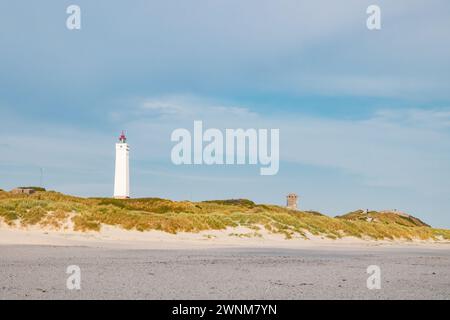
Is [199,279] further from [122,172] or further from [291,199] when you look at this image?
[291,199]

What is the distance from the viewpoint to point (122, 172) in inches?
3115

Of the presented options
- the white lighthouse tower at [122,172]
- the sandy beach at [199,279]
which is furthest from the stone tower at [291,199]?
the sandy beach at [199,279]

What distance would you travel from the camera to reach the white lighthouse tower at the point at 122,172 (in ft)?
257

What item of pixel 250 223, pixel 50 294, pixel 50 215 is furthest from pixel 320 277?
pixel 250 223

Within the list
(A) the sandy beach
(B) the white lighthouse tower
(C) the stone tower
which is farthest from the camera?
(C) the stone tower

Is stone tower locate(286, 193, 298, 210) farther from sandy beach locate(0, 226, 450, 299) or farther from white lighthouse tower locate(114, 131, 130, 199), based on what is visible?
sandy beach locate(0, 226, 450, 299)

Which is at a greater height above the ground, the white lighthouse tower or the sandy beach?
the white lighthouse tower

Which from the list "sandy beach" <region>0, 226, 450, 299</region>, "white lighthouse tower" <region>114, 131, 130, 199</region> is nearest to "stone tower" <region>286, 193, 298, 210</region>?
"white lighthouse tower" <region>114, 131, 130, 199</region>

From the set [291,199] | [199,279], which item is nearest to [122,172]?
[291,199]

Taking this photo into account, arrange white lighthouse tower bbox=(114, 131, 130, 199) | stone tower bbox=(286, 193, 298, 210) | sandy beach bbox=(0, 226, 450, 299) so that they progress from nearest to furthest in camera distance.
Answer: sandy beach bbox=(0, 226, 450, 299)
white lighthouse tower bbox=(114, 131, 130, 199)
stone tower bbox=(286, 193, 298, 210)

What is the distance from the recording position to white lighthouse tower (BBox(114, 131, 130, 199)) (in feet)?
257

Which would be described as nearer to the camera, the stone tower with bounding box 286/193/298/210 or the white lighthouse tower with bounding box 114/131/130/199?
the white lighthouse tower with bounding box 114/131/130/199

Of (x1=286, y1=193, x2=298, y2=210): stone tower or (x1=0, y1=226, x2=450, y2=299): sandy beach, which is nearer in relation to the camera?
(x1=0, y1=226, x2=450, y2=299): sandy beach

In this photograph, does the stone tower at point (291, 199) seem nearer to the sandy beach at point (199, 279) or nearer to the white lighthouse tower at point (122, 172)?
the white lighthouse tower at point (122, 172)
